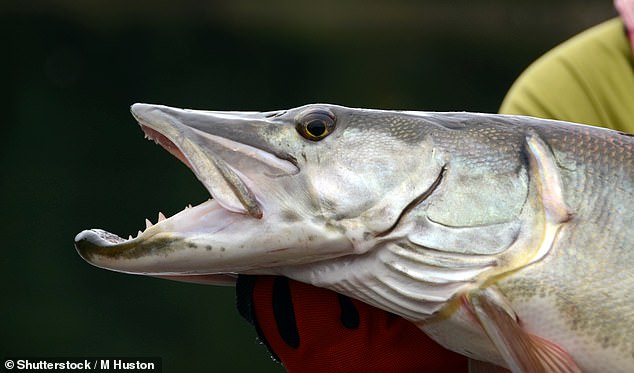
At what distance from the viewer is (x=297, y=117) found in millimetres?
2346

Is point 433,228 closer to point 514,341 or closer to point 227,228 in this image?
point 514,341

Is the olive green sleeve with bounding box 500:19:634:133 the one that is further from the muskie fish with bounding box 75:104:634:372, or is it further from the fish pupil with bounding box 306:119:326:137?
the fish pupil with bounding box 306:119:326:137

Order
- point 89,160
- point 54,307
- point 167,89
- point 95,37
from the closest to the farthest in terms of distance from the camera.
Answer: point 54,307 → point 89,160 → point 167,89 → point 95,37

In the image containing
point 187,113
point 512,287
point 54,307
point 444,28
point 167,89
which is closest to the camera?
point 512,287

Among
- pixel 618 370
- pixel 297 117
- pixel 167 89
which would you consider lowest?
pixel 618 370

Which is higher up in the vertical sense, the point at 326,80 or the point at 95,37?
the point at 95,37

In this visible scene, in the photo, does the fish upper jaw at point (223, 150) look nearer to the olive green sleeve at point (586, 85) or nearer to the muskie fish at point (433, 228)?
the muskie fish at point (433, 228)

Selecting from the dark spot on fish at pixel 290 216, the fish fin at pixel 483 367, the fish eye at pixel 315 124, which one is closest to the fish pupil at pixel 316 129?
the fish eye at pixel 315 124

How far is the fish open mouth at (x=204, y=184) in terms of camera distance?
222cm

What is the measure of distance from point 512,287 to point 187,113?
803 millimetres

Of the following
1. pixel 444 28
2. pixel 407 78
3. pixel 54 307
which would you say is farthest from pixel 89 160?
pixel 444 28

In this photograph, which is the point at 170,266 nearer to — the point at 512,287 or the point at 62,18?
the point at 512,287

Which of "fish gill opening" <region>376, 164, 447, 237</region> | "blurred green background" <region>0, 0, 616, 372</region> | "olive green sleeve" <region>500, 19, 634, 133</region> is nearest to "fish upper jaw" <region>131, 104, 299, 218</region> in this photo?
"fish gill opening" <region>376, 164, 447, 237</region>

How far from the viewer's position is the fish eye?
7.64 ft
